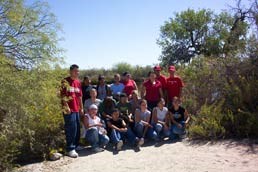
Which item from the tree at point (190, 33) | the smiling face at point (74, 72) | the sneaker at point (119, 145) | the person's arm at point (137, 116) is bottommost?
the sneaker at point (119, 145)

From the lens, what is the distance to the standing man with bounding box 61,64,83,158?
8.56 metres

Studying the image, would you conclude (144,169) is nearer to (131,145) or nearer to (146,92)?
(131,145)

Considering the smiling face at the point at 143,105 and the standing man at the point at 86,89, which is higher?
the standing man at the point at 86,89

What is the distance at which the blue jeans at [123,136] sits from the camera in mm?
9192

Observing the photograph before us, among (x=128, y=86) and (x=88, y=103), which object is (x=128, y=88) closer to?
(x=128, y=86)

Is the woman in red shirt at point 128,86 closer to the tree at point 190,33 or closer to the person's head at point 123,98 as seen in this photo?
the person's head at point 123,98

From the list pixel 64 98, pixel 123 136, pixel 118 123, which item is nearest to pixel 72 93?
pixel 64 98

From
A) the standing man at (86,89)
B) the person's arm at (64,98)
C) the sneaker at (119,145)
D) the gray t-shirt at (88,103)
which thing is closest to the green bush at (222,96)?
the sneaker at (119,145)

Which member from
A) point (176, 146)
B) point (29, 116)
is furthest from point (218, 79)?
point (29, 116)

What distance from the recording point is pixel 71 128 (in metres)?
8.69

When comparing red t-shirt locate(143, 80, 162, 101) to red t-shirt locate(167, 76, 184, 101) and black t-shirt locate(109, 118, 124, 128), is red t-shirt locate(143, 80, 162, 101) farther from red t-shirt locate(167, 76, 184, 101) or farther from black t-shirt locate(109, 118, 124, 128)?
black t-shirt locate(109, 118, 124, 128)

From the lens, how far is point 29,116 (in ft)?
25.6

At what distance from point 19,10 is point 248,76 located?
254 inches

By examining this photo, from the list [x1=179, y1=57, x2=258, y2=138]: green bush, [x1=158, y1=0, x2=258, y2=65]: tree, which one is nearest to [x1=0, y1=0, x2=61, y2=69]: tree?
[x1=179, y1=57, x2=258, y2=138]: green bush
